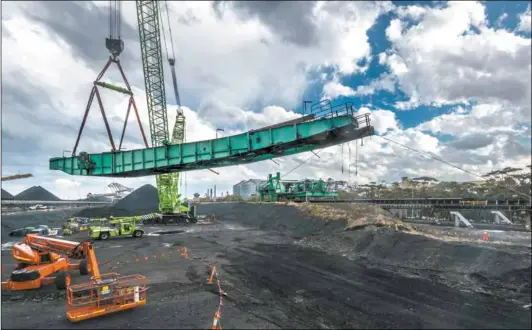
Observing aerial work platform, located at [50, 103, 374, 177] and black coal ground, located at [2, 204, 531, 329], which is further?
aerial work platform, located at [50, 103, 374, 177]

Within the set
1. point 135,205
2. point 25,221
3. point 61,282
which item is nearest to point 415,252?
point 61,282

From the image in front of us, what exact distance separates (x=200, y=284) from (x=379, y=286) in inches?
246


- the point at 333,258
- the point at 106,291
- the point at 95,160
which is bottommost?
the point at 333,258

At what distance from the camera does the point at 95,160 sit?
2075cm

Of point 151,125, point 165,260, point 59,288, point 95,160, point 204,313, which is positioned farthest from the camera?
point 151,125

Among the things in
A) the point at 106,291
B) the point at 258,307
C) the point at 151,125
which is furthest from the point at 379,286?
the point at 151,125

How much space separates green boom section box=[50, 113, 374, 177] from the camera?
13.0 meters

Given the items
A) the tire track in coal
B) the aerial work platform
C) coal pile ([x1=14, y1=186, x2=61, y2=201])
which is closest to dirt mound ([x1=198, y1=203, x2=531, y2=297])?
the tire track in coal

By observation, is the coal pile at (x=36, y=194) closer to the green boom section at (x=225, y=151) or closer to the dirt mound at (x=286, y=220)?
the dirt mound at (x=286, y=220)

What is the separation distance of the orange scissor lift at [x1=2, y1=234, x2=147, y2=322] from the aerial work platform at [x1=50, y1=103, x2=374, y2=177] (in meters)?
7.70

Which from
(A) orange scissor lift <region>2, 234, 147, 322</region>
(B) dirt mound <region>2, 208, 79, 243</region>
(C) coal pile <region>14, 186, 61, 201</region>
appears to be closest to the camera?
(A) orange scissor lift <region>2, 234, 147, 322</region>

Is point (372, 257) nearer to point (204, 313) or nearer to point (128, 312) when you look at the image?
point (204, 313)

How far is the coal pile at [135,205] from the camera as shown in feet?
157

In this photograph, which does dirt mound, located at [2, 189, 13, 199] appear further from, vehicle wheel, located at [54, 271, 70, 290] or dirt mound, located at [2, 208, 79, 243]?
vehicle wheel, located at [54, 271, 70, 290]
